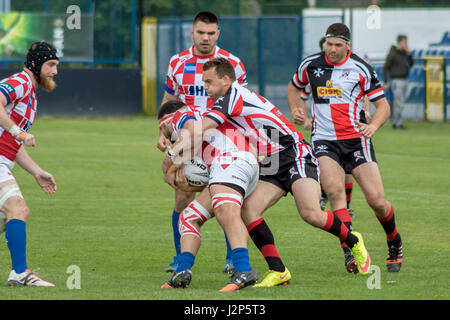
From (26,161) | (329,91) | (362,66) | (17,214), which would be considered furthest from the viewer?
(329,91)

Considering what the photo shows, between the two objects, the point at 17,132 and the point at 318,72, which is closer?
the point at 17,132

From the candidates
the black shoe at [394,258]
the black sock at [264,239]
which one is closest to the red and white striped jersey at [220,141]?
the black sock at [264,239]

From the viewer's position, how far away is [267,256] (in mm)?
7496

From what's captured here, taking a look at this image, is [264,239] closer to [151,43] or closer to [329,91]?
[329,91]

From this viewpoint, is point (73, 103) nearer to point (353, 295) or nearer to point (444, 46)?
point (444, 46)

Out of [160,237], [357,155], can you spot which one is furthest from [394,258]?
[160,237]

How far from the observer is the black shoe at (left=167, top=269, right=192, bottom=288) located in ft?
23.3

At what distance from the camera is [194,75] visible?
8.73 m

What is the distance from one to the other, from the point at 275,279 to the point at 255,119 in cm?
134

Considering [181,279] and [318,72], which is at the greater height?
[318,72]
